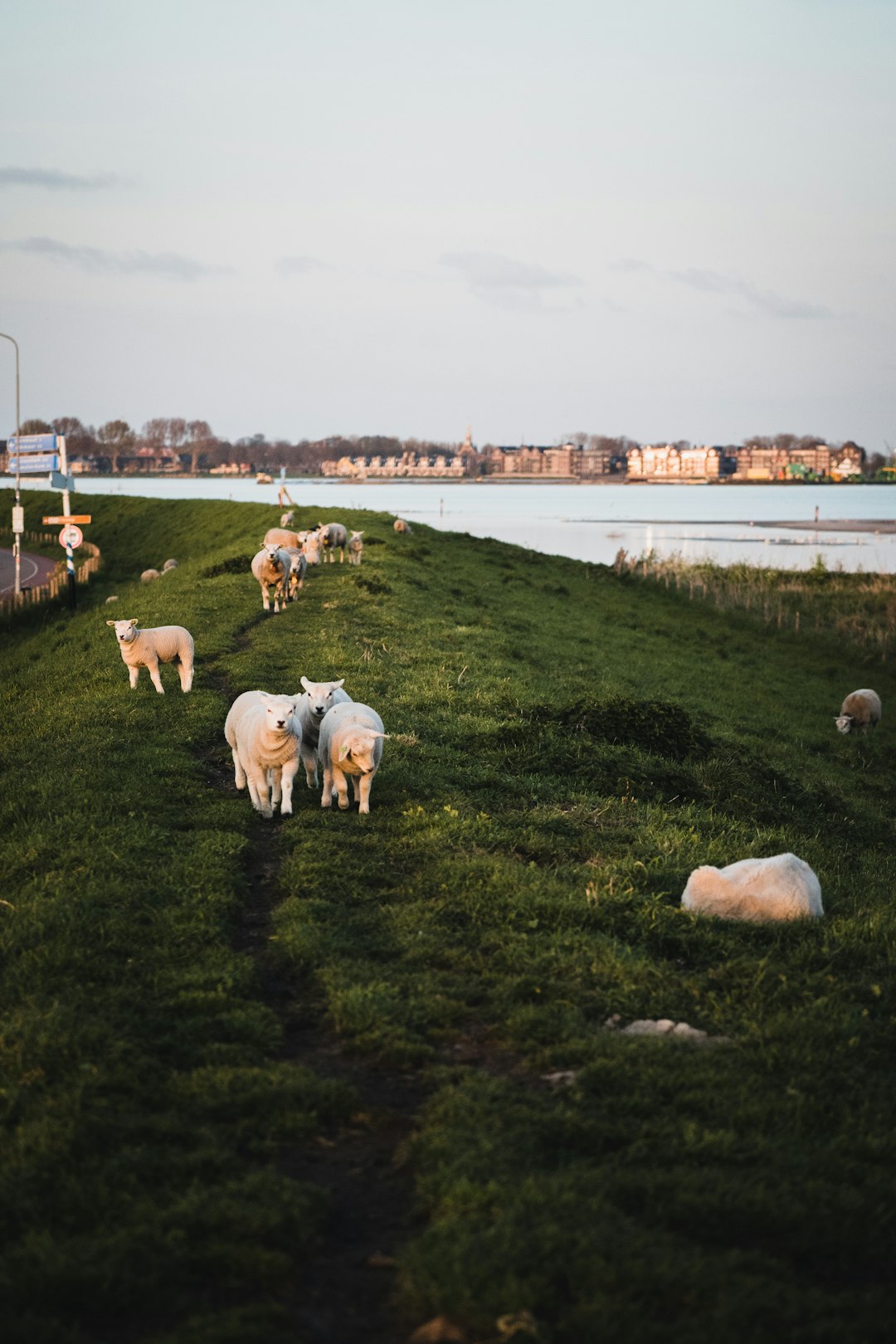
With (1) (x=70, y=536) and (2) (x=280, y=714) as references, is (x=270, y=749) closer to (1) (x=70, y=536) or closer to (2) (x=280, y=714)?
(2) (x=280, y=714)

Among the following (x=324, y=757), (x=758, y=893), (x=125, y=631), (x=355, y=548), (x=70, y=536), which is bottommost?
(x=758, y=893)

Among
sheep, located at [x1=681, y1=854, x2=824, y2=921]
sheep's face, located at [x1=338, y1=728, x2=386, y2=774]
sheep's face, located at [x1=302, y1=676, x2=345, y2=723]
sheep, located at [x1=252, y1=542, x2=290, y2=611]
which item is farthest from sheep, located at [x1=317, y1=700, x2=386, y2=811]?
sheep, located at [x1=252, y1=542, x2=290, y2=611]

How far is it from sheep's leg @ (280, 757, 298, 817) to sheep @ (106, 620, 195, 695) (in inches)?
241

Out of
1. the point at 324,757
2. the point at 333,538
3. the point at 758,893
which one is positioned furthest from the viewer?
the point at 333,538

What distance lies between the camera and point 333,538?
3928 centimetres

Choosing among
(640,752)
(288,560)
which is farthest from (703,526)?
(640,752)

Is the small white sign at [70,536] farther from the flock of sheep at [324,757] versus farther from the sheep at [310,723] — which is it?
the sheep at [310,723]

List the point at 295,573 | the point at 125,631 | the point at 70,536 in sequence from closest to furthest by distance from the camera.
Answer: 1. the point at 125,631
2. the point at 295,573
3. the point at 70,536

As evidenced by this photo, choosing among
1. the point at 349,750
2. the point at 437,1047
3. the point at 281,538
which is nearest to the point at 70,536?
the point at 281,538

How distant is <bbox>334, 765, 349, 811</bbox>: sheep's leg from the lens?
12.4m

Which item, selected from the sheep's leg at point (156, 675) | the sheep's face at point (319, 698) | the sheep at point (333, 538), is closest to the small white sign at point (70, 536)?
the sheep at point (333, 538)

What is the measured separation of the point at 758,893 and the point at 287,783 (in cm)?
524

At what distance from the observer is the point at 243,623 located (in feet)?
83.4

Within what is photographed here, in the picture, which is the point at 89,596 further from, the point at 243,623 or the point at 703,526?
the point at 703,526
